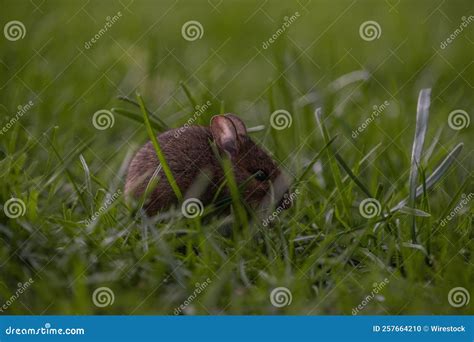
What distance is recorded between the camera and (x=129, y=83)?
609 centimetres

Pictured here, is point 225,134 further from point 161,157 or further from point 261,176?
point 161,157

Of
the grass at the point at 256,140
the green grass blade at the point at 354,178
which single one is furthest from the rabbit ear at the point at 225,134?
the green grass blade at the point at 354,178

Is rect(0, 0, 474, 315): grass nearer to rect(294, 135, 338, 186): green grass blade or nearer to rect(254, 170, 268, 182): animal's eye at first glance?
rect(294, 135, 338, 186): green grass blade

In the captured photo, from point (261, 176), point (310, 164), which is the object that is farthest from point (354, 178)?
point (261, 176)

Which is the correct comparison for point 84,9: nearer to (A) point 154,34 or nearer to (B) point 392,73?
(A) point 154,34

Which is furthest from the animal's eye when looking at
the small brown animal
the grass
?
the grass

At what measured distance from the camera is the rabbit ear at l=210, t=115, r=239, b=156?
4902 mm

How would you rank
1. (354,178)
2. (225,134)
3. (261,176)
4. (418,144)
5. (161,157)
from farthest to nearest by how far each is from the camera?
(261,176) < (225,134) < (418,144) < (354,178) < (161,157)

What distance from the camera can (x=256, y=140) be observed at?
5473 millimetres

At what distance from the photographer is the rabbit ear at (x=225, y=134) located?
490cm

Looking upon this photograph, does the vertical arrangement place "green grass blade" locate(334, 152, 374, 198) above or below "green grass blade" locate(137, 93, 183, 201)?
above

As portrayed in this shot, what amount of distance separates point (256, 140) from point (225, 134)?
0.60 metres

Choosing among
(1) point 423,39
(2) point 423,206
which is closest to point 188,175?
(2) point 423,206

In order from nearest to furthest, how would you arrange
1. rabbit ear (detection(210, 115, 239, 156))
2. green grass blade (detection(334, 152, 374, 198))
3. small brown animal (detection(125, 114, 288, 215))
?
1. green grass blade (detection(334, 152, 374, 198))
2. small brown animal (detection(125, 114, 288, 215))
3. rabbit ear (detection(210, 115, 239, 156))
